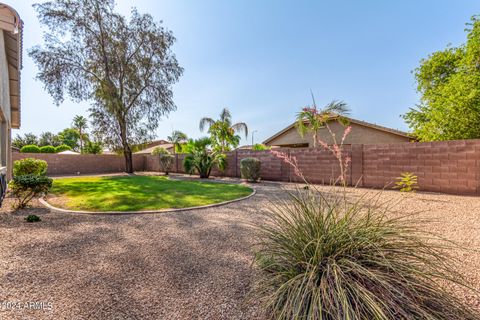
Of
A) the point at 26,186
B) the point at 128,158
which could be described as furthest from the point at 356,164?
the point at 128,158

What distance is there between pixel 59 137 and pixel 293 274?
195 ft

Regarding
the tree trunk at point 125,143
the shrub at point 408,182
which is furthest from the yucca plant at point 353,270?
the tree trunk at point 125,143

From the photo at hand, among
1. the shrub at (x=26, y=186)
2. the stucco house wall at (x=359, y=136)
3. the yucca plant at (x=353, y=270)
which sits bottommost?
the yucca plant at (x=353, y=270)

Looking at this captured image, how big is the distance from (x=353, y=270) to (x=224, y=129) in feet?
55.0

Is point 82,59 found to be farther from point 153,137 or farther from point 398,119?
point 398,119

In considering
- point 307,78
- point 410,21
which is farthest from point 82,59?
point 410,21

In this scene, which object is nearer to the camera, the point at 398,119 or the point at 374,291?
the point at 374,291

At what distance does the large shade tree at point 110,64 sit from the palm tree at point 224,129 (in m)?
4.83

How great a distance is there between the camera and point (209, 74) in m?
13.1

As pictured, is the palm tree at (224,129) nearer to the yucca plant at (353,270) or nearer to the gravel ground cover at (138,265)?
the gravel ground cover at (138,265)

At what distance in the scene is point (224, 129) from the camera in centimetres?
1800

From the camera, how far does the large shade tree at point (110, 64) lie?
54.1 feet

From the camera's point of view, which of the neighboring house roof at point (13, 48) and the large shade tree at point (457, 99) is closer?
the neighboring house roof at point (13, 48)

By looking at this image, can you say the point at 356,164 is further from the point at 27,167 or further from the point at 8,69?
the point at 8,69
